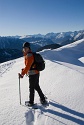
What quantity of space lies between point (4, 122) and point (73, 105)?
260cm

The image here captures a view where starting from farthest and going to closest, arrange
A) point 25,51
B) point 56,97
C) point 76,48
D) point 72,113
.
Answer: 1. point 76,48
2. point 56,97
3. point 25,51
4. point 72,113

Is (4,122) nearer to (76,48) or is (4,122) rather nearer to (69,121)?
(69,121)

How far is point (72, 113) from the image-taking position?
→ 22.2 feet

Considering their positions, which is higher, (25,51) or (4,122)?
(25,51)

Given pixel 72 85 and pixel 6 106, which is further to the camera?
pixel 72 85

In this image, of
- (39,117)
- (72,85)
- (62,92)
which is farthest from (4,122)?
(72,85)

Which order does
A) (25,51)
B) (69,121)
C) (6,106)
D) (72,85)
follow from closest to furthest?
(69,121) → (25,51) → (6,106) → (72,85)

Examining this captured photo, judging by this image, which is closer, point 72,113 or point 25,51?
point 72,113

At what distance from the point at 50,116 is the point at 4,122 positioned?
5.08 ft

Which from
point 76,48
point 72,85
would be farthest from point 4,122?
point 76,48

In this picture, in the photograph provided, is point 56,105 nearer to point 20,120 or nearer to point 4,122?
point 20,120

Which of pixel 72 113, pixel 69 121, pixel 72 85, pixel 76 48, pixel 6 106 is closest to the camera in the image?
pixel 69 121

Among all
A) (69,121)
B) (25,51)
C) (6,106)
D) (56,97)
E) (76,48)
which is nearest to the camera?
(69,121)

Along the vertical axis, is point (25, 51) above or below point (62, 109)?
above
